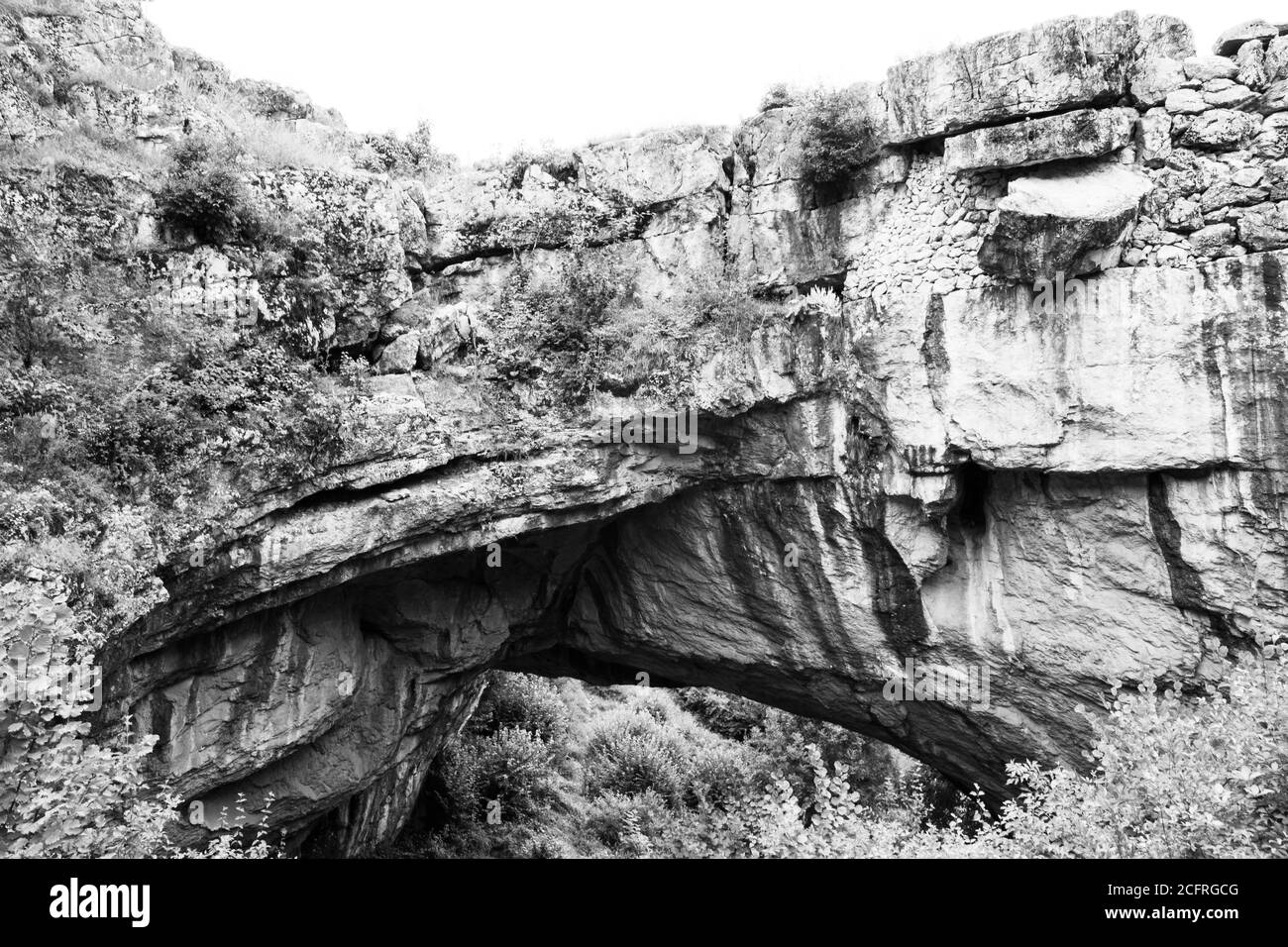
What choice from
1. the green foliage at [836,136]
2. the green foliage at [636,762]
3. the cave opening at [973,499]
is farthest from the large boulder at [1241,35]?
the green foliage at [636,762]

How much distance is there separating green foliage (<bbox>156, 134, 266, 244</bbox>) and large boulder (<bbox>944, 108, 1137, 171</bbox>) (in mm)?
7390

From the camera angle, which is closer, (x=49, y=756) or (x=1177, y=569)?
(x=49, y=756)

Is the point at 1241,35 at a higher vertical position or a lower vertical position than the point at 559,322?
higher

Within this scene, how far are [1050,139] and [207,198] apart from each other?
8.30 metres

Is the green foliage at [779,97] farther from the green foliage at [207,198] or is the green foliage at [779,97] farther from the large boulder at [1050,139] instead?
the green foliage at [207,198]

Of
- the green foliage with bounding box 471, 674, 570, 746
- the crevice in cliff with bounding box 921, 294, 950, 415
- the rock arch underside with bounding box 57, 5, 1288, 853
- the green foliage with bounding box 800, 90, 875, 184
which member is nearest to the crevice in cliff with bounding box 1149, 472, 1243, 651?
the rock arch underside with bounding box 57, 5, 1288, 853

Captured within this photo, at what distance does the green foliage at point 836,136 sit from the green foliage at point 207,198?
5947mm

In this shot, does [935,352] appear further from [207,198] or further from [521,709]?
[521,709]

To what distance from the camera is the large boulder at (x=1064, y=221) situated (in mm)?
8742

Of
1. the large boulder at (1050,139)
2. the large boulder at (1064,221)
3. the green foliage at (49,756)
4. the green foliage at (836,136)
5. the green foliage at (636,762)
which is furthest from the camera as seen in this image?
the green foliage at (636,762)

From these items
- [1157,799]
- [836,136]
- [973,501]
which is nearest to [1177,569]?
[973,501]

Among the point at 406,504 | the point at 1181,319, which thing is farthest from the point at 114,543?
the point at 1181,319

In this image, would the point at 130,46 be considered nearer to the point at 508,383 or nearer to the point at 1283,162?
the point at 508,383

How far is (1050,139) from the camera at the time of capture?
8.95 metres
